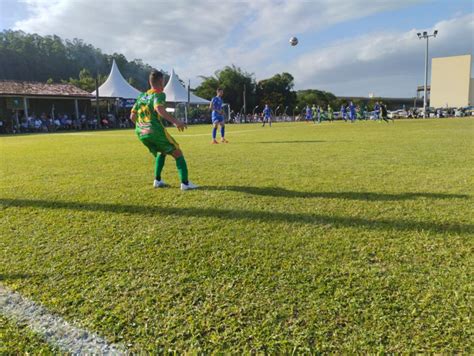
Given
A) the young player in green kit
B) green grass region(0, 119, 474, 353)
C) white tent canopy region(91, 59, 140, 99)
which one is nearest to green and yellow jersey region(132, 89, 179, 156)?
the young player in green kit

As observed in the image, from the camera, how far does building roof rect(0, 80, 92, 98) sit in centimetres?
3262

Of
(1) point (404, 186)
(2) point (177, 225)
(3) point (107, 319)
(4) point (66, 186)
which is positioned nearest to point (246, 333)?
(3) point (107, 319)

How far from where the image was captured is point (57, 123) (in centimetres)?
3362

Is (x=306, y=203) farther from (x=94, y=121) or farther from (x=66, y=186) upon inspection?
(x=94, y=121)

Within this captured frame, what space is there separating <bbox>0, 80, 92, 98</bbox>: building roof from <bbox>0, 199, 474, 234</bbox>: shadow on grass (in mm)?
33454

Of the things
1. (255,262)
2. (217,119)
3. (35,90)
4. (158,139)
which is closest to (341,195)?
(255,262)

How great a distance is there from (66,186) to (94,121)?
33.4 m

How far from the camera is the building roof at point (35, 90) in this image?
32.6m

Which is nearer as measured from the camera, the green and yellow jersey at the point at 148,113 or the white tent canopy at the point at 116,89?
the green and yellow jersey at the point at 148,113

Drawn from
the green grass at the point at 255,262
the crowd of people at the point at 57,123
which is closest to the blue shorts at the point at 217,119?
the green grass at the point at 255,262

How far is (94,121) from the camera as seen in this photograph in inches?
1423

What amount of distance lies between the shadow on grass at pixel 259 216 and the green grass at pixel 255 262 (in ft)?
0.07

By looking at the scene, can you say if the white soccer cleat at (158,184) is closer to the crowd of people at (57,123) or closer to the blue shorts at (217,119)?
the blue shorts at (217,119)

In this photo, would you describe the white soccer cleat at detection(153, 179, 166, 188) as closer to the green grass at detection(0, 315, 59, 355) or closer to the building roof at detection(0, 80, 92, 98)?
the green grass at detection(0, 315, 59, 355)
